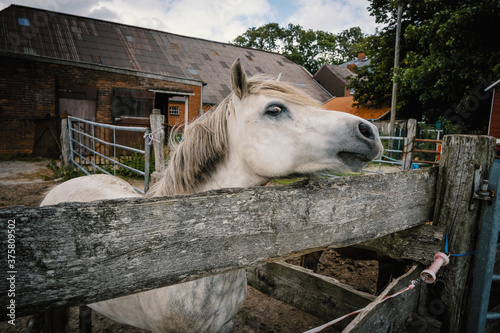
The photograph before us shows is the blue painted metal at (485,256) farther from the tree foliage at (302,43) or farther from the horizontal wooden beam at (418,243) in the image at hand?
the tree foliage at (302,43)

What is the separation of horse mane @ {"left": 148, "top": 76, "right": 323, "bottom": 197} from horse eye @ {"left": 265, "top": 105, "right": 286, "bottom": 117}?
0.10 m

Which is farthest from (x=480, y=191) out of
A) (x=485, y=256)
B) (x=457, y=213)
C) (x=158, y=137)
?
(x=158, y=137)

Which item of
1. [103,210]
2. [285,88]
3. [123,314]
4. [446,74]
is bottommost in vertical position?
[123,314]

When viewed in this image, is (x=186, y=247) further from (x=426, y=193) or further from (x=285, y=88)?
(x=426, y=193)

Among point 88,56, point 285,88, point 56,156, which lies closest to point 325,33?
point 88,56

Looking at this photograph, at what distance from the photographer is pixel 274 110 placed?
56.2 inches

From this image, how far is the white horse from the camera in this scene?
50.3 inches

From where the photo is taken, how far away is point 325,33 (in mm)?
43625

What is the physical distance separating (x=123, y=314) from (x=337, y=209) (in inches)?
62.6

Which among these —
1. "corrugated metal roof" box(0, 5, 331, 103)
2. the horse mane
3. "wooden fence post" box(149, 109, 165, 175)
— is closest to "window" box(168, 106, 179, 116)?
"corrugated metal roof" box(0, 5, 331, 103)

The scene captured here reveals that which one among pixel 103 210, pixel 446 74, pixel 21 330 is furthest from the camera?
pixel 446 74

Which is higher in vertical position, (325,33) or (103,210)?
(325,33)

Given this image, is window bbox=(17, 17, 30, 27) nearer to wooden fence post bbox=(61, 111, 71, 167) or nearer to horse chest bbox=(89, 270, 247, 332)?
wooden fence post bbox=(61, 111, 71, 167)

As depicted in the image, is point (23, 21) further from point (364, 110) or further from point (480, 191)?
point (364, 110)
